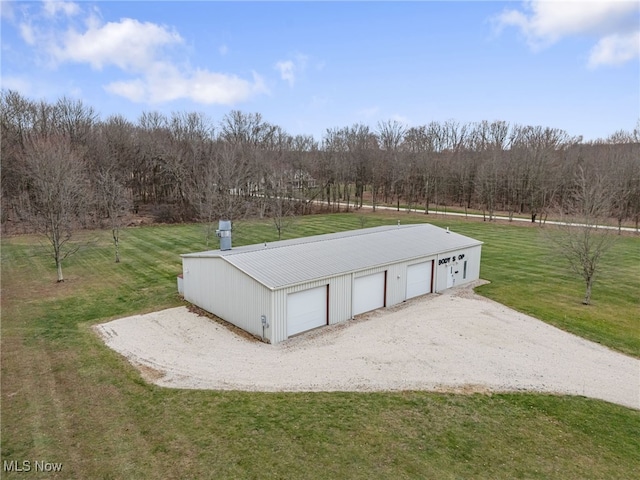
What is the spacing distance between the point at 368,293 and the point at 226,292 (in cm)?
591

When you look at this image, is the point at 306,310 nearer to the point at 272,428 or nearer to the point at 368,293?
the point at 368,293

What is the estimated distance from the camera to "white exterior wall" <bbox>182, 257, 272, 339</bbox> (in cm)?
1386

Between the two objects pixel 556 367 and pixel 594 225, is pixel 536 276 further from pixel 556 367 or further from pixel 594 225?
pixel 556 367

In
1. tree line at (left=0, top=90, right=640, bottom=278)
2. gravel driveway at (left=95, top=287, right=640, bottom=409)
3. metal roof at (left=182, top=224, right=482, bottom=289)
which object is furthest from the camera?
tree line at (left=0, top=90, right=640, bottom=278)

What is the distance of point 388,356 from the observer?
12.7m

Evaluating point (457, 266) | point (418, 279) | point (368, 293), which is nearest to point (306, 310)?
point (368, 293)

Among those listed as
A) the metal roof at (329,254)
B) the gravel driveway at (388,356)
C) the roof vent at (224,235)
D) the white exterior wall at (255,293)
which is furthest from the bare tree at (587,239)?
the roof vent at (224,235)

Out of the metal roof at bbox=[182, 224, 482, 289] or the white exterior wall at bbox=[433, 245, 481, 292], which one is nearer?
the metal roof at bbox=[182, 224, 482, 289]

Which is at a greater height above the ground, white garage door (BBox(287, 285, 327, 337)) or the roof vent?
the roof vent

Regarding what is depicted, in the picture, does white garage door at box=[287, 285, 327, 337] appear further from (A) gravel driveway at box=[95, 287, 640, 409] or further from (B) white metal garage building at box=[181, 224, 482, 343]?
(A) gravel driveway at box=[95, 287, 640, 409]

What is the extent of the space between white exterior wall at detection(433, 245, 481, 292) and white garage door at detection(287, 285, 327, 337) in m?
7.43

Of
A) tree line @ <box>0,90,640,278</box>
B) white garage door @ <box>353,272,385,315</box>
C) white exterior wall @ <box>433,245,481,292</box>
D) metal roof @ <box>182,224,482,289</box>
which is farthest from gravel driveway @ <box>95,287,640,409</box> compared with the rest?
tree line @ <box>0,90,640,278</box>

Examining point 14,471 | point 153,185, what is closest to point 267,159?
point 153,185

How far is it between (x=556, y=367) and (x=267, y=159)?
41.9 metres
